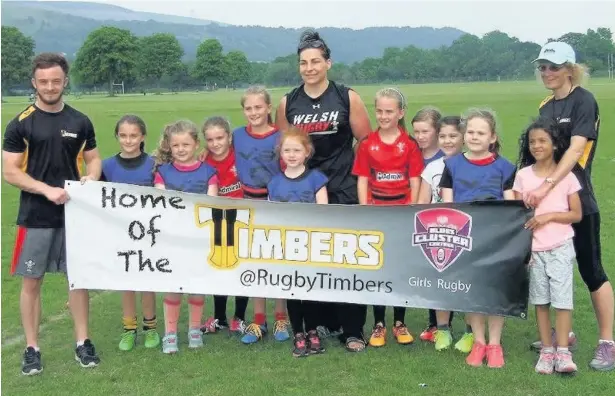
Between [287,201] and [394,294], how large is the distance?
3.76ft

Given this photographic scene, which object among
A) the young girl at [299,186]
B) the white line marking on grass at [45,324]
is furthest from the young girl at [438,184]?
the white line marking on grass at [45,324]

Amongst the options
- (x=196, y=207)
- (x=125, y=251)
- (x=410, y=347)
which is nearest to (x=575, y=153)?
(x=410, y=347)

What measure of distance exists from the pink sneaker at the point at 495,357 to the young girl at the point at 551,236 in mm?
279

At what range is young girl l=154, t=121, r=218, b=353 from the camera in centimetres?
579

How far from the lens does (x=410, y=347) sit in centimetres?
592

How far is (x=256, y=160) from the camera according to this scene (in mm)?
5918

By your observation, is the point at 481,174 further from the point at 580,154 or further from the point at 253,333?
the point at 253,333

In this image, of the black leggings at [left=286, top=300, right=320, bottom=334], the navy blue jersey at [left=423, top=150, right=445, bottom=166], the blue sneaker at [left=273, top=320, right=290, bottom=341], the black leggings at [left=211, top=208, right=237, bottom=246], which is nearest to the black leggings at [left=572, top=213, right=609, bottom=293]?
the navy blue jersey at [left=423, top=150, right=445, bottom=166]

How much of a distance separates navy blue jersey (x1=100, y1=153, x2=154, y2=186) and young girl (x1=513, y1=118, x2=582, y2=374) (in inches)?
117

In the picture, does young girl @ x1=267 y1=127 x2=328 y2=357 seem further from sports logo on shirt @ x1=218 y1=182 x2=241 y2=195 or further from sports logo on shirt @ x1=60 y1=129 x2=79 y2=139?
sports logo on shirt @ x1=60 y1=129 x2=79 y2=139

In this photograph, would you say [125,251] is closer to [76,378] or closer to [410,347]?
[76,378]

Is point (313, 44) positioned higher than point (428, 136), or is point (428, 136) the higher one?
point (313, 44)

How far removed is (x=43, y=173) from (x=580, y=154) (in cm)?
405

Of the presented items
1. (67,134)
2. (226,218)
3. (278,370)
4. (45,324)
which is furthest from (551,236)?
(45,324)
